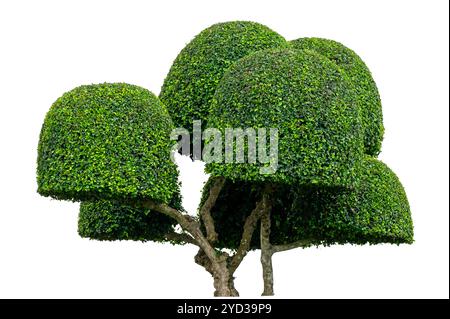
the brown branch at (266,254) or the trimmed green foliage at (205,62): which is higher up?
the trimmed green foliage at (205,62)

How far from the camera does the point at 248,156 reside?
48.2 ft

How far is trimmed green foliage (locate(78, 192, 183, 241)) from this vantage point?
16953 millimetres

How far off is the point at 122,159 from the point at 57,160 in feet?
3.07

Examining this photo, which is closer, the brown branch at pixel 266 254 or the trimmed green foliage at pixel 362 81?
the brown branch at pixel 266 254

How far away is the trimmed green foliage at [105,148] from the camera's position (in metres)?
14.8

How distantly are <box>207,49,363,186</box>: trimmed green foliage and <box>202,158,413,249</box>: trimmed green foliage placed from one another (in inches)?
26.3

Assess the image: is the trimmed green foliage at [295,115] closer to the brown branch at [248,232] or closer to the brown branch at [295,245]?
the brown branch at [248,232]

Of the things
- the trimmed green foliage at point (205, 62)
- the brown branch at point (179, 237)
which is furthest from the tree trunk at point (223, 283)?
the trimmed green foliage at point (205, 62)

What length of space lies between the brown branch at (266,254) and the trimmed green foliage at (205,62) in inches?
75.2

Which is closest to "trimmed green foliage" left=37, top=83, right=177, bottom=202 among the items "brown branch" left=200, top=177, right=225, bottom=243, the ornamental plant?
the ornamental plant

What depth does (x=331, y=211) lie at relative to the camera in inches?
630

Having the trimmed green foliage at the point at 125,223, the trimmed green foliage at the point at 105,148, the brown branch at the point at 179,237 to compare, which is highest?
the trimmed green foliage at the point at 105,148
